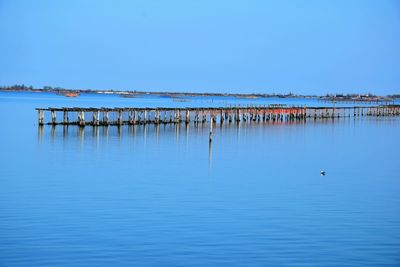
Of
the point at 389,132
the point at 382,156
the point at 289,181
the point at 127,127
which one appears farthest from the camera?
the point at 389,132

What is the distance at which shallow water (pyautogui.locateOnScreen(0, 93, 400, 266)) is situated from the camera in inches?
655

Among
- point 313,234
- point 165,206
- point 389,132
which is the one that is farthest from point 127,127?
point 313,234

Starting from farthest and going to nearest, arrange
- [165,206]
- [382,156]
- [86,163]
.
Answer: [382,156], [86,163], [165,206]

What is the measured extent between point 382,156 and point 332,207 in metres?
19.6

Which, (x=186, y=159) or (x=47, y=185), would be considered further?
(x=186, y=159)

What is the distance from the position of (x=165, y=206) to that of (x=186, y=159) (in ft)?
47.6

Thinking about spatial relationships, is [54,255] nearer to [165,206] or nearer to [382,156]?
[165,206]

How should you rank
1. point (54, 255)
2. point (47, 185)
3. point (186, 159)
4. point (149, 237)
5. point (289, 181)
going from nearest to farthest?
point (54, 255)
point (149, 237)
point (47, 185)
point (289, 181)
point (186, 159)

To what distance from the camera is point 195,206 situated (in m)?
22.3

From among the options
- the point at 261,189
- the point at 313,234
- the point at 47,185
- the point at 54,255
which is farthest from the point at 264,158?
the point at 54,255

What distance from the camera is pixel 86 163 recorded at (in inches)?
1335

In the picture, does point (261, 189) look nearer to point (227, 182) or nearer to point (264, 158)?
point (227, 182)

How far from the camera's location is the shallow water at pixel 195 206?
655 inches

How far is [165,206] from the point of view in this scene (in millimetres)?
22141
